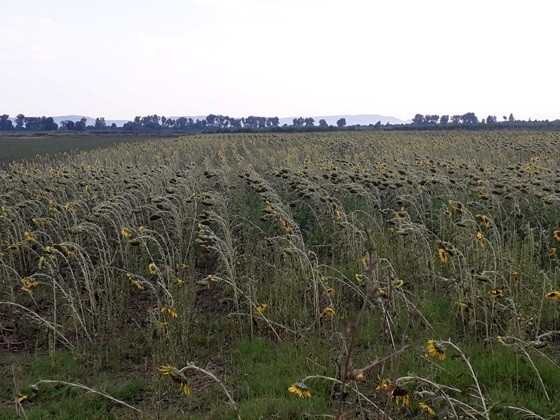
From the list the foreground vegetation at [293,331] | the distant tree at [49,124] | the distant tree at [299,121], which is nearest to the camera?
the foreground vegetation at [293,331]

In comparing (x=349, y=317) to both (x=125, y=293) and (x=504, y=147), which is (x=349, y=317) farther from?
(x=504, y=147)

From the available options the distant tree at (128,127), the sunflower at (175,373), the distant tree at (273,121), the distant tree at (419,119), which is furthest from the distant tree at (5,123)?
the sunflower at (175,373)

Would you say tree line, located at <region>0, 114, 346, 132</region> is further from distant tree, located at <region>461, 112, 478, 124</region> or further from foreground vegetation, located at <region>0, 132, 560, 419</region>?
foreground vegetation, located at <region>0, 132, 560, 419</region>

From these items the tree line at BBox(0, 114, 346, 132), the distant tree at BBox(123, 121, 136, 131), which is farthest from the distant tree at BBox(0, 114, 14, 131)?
the distant tree at BBox(123, 121, 136, 131)

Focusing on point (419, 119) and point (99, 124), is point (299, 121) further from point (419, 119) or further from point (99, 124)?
point (99, 124)

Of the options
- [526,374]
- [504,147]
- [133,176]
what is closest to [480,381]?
[526,374]

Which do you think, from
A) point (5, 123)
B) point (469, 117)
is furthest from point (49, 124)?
point (469, 117)

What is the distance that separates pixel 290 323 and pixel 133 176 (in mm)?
5200

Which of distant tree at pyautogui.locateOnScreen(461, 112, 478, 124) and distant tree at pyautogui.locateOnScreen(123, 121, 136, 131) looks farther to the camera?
distant tree at pyautogui.locateOnScreen(123, 121, 136, 131)

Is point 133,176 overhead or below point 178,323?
overhead

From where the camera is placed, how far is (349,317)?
17.5ft

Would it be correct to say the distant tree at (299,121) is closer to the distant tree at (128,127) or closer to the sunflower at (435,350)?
the distant tree at (128,127)

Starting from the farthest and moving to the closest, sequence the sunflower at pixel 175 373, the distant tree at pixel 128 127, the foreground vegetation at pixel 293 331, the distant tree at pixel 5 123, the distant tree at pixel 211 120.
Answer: the distant tree at pixel 211 120 → the distant tree at pixel 5 123 → the distant tree at pixel 128 127 → the foreground vegetation at pixel 293 331 → the sunflower at pixel 175 373

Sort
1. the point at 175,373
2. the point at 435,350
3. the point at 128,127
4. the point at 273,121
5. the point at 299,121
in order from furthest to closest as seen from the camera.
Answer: the point at 299,121 → the point at 273,121 → the point at 128,127 → the point at 435,350 → the point at 175,373
